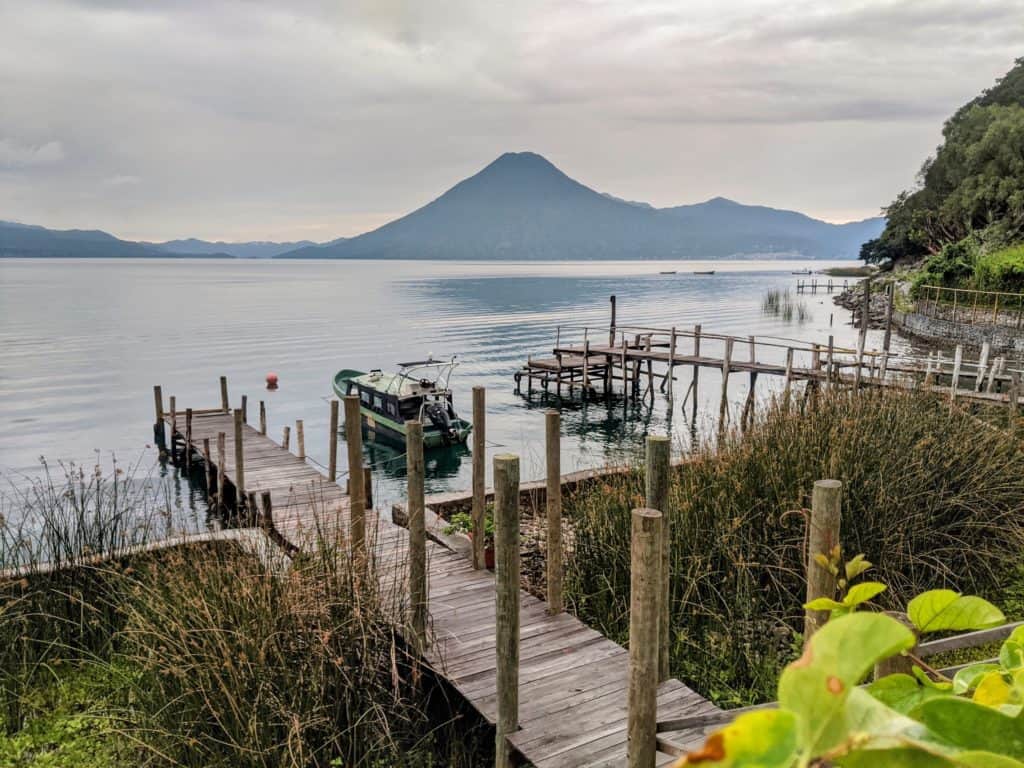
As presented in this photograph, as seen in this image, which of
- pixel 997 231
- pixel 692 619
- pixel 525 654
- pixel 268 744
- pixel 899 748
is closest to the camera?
pixel 899 748

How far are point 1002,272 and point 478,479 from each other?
32.6 m

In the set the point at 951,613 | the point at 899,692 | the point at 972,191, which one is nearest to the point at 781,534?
the point at 951,613

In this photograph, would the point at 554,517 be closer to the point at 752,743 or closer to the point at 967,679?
the point at 967,679

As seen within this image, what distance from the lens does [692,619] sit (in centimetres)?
509

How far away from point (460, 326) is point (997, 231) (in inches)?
1302

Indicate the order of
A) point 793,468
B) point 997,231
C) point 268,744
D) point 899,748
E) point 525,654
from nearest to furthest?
point 899,748, point 268,744, point 525,654, point 793,468, point 997,231

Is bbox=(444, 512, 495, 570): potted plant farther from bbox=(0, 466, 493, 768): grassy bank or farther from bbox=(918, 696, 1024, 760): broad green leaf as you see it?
bbox=(918, 696, 1024, 760): broad green leaf

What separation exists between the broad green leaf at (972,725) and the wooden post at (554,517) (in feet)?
14.9

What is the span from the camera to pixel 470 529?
26.9 feet

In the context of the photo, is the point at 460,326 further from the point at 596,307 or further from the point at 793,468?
the point at 793,468

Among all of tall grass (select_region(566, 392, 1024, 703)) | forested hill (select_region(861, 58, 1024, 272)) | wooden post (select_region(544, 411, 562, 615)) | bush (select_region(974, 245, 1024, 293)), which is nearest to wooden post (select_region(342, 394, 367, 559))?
wooden post (select_region(544, 411, 562, 615))

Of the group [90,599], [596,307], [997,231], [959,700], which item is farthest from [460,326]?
[959,700]

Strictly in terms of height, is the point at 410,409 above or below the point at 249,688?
below

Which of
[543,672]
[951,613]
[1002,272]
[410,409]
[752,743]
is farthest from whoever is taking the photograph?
[1002,272]
